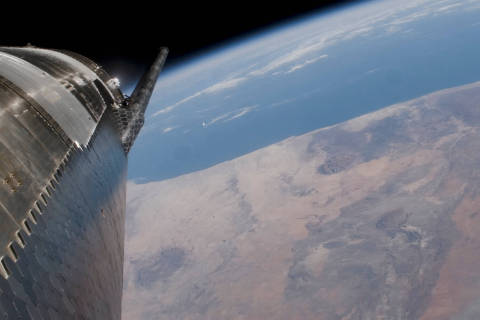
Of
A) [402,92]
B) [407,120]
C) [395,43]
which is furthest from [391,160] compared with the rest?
[395,43]

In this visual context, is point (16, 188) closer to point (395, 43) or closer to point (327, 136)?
point (327, 136)

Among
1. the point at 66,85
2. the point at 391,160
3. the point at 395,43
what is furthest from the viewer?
the point at 395,43

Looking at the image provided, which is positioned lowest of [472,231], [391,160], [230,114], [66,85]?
[230,114]

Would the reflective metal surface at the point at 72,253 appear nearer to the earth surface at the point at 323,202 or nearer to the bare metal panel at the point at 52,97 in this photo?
the bare metal panel at the point at 52,97

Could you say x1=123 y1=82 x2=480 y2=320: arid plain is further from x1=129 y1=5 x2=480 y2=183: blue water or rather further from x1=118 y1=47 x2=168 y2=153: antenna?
x1=118 y1=47 x2=168 y2=153: antenna

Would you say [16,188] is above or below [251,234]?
above

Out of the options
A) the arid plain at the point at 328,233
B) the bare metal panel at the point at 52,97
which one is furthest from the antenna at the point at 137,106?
the arid plain at the point at 328,233
